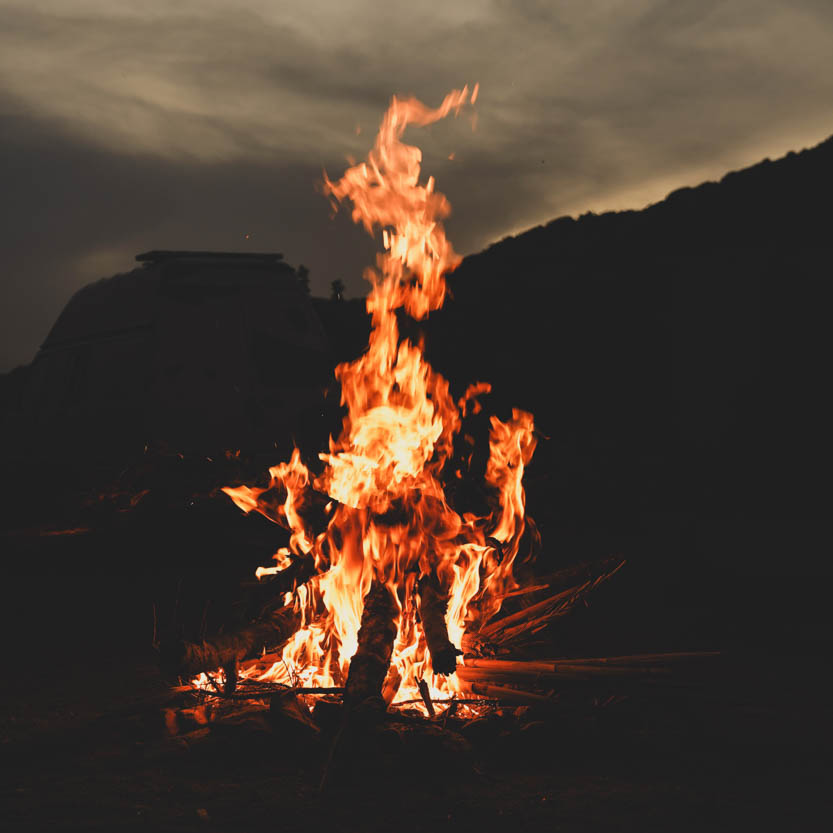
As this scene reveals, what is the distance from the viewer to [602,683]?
480cm

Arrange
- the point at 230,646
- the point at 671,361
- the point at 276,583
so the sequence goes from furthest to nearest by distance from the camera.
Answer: the point at 671,361 → the point at 276,583 → the point at 230,646

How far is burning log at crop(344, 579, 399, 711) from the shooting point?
14.4 feet

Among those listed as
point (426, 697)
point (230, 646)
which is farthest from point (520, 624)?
point (230, 646)

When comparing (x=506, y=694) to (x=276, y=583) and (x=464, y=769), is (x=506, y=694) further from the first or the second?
(x=276, y=583)

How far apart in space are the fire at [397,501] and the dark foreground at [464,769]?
2.63ft

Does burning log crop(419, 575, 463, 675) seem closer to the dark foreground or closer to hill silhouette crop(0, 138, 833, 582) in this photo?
the dark foreground

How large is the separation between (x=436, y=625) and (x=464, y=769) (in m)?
0.97

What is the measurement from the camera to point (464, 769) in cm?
394

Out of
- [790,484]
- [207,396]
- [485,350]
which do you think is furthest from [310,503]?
[485,350]

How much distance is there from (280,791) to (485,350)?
2638 centimetres

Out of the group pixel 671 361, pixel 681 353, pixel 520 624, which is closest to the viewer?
pixel 520 624

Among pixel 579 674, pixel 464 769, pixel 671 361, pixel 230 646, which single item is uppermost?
pixel 671 361

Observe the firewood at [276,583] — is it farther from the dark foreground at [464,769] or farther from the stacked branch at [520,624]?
the stacked branch at [520,624]

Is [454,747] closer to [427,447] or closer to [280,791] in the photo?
[280,791]
